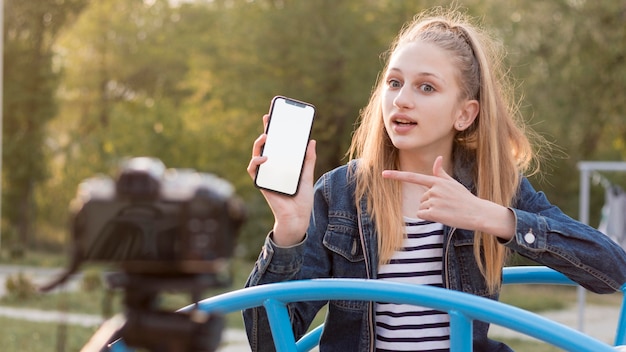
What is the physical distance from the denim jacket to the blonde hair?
30 millimetres

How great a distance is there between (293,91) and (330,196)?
1566cm

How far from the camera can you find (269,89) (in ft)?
56.5

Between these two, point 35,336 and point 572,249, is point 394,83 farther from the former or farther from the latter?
point 35,336

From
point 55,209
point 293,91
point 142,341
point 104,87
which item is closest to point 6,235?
point 55,209

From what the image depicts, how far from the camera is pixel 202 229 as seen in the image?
2.39 ft

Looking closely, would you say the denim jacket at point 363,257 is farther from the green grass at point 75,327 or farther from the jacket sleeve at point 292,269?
the green grass at point 75,327

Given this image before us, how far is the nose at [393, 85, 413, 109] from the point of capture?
6.03 feet

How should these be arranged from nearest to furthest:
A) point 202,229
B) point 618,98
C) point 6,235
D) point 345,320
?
point 202,229
point 345,320
point 618,98
point 6,235

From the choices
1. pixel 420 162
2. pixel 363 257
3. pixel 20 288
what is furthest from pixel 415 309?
pixel 20 288

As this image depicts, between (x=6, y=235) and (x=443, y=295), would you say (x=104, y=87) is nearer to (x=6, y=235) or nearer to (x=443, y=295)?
(x=6, y=235)

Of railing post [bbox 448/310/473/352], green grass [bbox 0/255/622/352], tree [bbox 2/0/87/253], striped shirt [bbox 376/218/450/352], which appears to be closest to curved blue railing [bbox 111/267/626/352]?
railing post [bbox 448/310/473/352]

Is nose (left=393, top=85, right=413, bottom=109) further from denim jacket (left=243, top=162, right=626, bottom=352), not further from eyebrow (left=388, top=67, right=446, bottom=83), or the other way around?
denim jacket (left=243, top=162, right=626, bottom=352)

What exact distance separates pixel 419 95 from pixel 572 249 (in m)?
0.48

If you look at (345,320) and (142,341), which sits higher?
(142,341)
